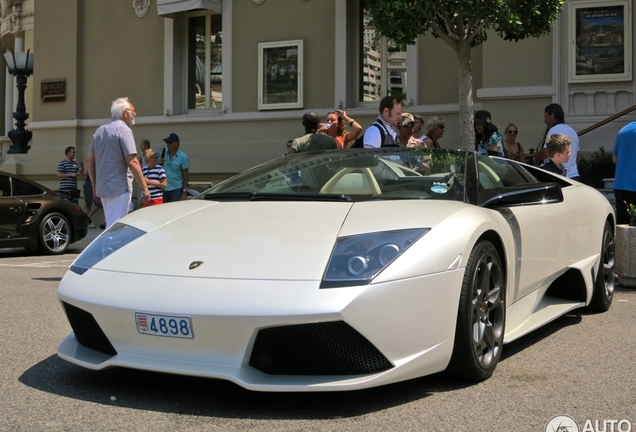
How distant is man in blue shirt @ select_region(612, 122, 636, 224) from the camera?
8398mm

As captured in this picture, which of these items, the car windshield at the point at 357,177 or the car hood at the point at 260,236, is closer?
the car hood at the point at 260,236

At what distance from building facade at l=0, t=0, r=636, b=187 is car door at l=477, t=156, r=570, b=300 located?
8.09 meters

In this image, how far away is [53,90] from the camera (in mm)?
18562

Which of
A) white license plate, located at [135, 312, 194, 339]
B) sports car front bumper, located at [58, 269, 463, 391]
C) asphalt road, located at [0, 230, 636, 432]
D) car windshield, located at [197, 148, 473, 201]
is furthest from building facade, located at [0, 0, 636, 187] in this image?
white license plate, located at [135, 312, 194, 339]

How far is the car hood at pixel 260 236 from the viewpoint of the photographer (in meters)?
3.67

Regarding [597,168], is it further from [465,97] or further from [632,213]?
[632,213]

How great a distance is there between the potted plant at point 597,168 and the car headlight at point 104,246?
31.0 ft

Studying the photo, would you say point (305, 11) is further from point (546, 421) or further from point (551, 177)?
point (546, 421)

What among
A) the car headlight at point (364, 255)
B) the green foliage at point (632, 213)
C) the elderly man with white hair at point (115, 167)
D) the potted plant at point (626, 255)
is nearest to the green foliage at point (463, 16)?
the green foliage at point (632, 213)

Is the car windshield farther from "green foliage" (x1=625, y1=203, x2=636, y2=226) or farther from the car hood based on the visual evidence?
"green foliage" (x1=625, y1=203, x2=636, y2=226)

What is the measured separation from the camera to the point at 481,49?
564 inches

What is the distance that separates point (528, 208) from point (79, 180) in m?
14.8

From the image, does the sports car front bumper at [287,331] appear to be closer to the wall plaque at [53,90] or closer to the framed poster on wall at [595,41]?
the framed poster on wall at [595,41]

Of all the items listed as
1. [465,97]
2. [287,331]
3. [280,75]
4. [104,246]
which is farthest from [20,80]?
[287,331]
